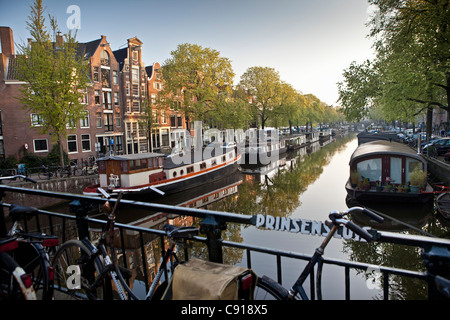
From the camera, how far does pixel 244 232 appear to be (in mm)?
15109

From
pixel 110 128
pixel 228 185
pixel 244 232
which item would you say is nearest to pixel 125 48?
pixel 110 128

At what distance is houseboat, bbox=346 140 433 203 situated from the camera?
17.7 m

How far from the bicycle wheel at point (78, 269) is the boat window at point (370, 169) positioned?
61.4ft

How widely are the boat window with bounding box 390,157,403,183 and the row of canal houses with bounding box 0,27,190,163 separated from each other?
23.6 m

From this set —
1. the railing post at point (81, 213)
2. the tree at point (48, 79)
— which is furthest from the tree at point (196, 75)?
the railing post at point (81, 213)

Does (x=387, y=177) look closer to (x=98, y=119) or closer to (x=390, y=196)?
(x=390, y=196)

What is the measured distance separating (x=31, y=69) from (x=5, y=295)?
2381 centimetres

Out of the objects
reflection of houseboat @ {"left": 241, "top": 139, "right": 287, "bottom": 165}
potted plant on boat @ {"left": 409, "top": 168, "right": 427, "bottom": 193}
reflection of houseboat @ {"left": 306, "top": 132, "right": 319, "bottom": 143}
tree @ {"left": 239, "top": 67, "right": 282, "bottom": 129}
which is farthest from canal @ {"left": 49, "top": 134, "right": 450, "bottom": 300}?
reflection of houseboat @ {"left": 306, "top": 132, "right": 319, "bottom": 143}

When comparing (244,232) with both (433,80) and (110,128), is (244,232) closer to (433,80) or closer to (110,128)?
(433,80)

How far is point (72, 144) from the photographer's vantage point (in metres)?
32.0

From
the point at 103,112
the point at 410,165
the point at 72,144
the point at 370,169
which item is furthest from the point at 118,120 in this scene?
the point at 410,165

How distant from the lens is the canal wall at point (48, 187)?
19.8 meters

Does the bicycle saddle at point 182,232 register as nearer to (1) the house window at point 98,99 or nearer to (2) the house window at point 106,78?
(1) the house window at point 98,99

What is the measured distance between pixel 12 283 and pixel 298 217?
17253 mm
